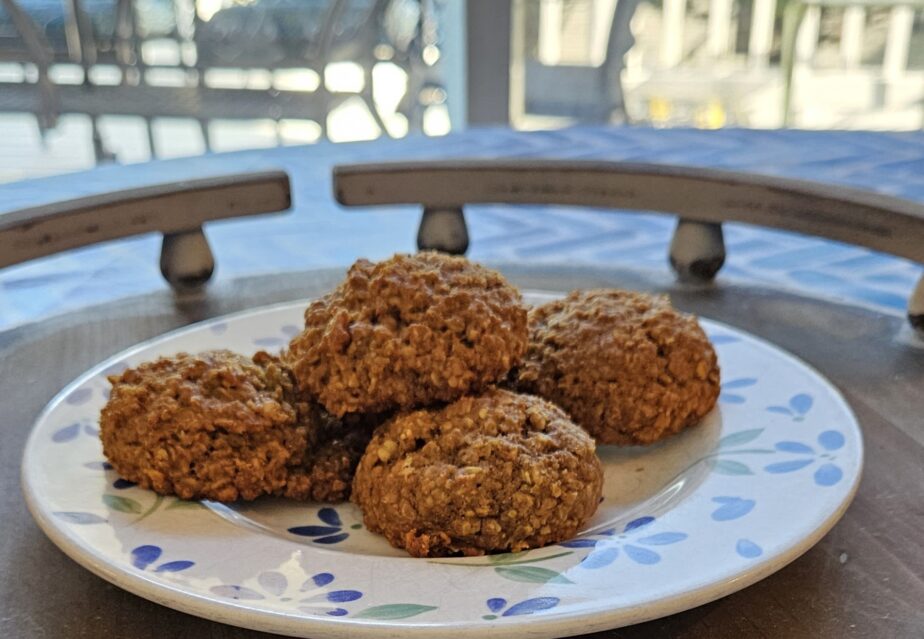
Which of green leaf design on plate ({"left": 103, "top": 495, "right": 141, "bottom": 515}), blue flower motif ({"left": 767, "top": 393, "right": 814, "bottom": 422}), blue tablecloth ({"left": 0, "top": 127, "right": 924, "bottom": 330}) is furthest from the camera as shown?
blue tablecloth ({"left": 0, "top": 127, "right": 924, "bottom": 330})

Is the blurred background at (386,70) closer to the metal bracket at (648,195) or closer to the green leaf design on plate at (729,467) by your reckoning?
the metal bracket at (648,195)

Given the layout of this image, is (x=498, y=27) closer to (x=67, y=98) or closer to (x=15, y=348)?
(x=67, y=98)

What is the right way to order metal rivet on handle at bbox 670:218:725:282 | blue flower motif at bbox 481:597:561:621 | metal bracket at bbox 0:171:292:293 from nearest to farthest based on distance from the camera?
blue flower motif at bbox 481:597:561:621, metal bracket at bbox 0:171:292:293, metal rivet on handle at bbox 670:218:725:282

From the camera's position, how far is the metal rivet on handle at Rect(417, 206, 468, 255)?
3.57 ft

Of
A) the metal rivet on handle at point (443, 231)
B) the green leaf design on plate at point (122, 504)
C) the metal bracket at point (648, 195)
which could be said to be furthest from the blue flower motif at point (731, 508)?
the metal rivet on handle at point (443, 231)

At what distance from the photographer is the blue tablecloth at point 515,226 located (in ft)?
3.77

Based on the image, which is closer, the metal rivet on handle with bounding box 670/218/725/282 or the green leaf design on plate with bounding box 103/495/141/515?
the green leaf design on plate with bounding box 103/495/141/515

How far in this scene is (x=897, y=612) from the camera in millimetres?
518

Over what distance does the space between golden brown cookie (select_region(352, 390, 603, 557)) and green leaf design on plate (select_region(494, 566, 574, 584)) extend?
0.12 feet

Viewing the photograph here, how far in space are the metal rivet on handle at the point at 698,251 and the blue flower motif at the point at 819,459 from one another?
0.43m

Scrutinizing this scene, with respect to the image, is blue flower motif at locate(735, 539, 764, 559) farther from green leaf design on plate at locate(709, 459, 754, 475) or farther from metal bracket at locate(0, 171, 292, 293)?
metal bracket at locate(0, 171, 292, 293)

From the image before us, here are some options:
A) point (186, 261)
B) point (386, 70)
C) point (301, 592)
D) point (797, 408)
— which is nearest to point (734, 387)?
point (797, 408)

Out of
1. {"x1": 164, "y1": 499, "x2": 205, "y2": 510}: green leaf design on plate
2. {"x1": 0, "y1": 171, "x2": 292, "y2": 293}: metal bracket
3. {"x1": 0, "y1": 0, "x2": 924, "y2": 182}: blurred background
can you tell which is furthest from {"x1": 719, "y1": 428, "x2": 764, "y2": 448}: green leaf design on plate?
{"x1": 0, "y1": 0, "x2": 924, "y2": 182}: blurred background

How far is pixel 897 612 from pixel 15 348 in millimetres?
762
